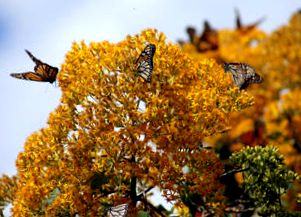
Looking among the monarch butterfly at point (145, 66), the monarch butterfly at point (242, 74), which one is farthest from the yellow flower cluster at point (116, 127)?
the monarch butterfly at point (242, 74)

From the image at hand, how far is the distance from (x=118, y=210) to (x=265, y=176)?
317cm

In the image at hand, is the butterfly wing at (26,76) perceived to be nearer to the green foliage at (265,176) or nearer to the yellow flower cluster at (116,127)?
the yellow flower cluster at (116,127)

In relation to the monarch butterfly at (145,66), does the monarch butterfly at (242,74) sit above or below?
above

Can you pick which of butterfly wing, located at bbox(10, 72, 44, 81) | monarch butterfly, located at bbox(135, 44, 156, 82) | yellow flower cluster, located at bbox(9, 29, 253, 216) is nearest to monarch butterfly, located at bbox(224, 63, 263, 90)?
yellow flower cluster, located at bbox(9, 29, 253, 216)

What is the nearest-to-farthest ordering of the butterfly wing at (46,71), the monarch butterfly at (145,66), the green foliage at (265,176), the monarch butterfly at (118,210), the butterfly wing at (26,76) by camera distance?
the monarch butterfly at (118,210) < the monarch butterfly at (145,66) < the butterfly wing at (46,71) < the green foliage at (265,176) < the butterfly wing at (26,76)

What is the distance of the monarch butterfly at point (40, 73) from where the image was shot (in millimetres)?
10812

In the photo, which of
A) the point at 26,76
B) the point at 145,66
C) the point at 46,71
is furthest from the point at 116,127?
the point at 26,76

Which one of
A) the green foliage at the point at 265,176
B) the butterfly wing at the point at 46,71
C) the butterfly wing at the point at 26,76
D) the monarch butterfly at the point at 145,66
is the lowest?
the green foliage at the point at 265,176

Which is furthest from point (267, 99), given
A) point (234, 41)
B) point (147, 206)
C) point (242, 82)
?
point (147, 206)

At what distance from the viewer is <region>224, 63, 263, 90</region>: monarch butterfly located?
460 inches

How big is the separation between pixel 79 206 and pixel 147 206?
1.39 m

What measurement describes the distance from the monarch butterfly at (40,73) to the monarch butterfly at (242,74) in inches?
A: 144

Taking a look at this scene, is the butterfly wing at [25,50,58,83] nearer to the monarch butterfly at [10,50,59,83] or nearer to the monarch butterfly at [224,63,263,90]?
the monarch butterfly at [10,50,59,83]

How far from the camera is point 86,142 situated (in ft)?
32.2
